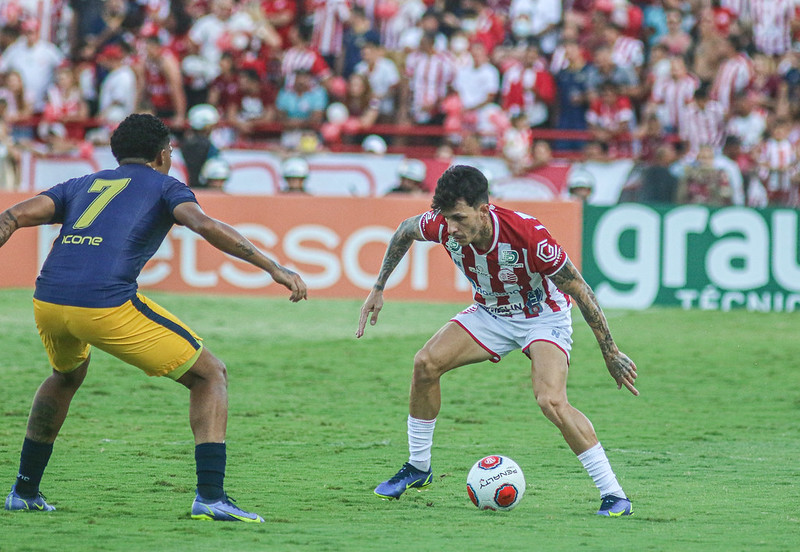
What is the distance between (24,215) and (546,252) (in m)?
2.70

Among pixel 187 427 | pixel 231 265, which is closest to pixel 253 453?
pixel 187 427

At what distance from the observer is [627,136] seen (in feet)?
64.4

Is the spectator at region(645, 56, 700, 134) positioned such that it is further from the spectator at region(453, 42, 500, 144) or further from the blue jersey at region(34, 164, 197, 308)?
the blue jersey at region(34, 164, 197, 308)

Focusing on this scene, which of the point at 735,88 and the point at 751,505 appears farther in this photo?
the point at 735,88

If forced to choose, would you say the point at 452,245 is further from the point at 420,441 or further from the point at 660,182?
the point at 660,182

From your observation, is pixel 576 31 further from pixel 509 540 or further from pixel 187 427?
pixel 509 540

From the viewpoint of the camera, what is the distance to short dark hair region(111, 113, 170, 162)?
6.38 meters

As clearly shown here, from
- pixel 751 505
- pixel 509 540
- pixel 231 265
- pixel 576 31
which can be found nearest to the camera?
pixel 509 540

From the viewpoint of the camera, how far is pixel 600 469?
261 inches

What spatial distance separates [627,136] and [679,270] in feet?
10.7

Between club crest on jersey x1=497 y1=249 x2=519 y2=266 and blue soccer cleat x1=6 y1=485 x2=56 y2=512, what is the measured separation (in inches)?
108

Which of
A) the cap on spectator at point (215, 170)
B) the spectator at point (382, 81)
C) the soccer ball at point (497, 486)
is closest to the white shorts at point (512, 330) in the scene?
the soccer ball at point (497, 486)

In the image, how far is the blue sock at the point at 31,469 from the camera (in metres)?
6.55

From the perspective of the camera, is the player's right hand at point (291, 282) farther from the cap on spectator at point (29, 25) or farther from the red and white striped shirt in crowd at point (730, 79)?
the cap on spectator at point (29, 25)
